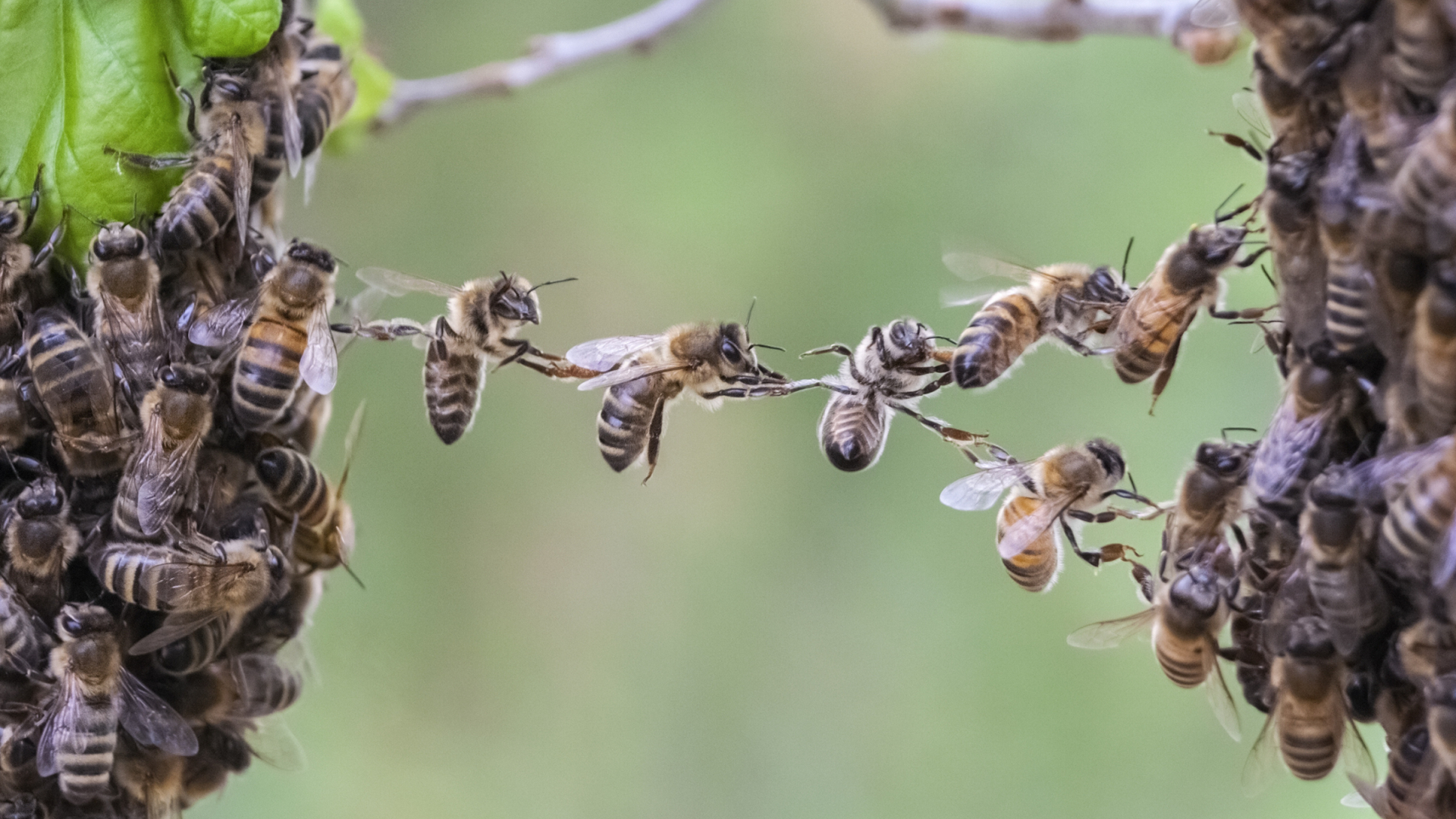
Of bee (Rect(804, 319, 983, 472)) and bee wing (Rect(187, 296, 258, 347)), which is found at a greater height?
bee wing (Rect(187, 296, 258, 347))

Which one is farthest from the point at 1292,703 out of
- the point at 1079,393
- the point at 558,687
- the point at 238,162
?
the point at 558,687

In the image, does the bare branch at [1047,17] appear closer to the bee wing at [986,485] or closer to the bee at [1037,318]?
the bee at [1037,318]

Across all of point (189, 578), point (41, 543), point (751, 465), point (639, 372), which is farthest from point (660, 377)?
Answer: point (751, 465)

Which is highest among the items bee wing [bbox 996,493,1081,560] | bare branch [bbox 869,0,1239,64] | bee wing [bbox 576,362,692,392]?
bare branch [bbox 869,0,1239,64]

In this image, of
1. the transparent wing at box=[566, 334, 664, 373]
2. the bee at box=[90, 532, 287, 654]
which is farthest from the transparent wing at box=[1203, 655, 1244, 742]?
the bee at box=[90, 532, 287, 654]

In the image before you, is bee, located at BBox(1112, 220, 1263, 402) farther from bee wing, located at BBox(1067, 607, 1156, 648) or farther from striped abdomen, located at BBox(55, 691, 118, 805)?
striped abdomen, located at BBox(55, 691, 118, 805)
